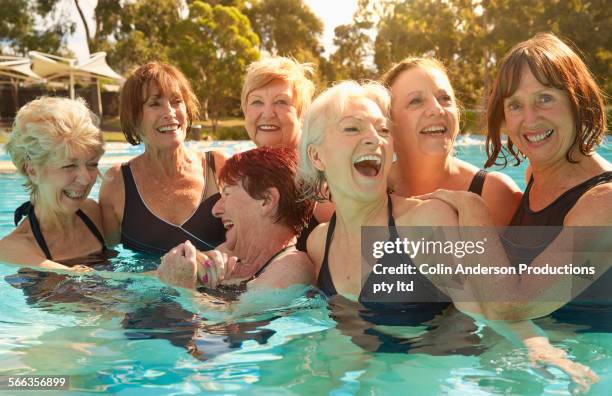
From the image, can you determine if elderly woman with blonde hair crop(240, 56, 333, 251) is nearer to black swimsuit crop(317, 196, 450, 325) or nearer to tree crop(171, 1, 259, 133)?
black swimsuit crop(317, 196, 450, 325)

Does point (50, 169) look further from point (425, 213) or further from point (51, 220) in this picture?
point (425, 213)

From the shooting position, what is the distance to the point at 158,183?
5.52 meters

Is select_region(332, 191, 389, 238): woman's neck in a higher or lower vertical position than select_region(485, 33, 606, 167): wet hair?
lower

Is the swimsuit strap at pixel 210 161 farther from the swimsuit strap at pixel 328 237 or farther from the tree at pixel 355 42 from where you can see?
the tree at pixel 355 42

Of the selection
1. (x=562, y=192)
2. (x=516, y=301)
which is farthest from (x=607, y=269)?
(x=516, y=301)

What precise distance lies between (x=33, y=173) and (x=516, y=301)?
3290 millimetres

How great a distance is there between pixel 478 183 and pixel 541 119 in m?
0.68

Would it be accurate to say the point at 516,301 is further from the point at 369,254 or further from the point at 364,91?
the point at 364,91

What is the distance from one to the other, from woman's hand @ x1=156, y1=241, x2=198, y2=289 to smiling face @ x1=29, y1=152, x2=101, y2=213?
1.26 meters

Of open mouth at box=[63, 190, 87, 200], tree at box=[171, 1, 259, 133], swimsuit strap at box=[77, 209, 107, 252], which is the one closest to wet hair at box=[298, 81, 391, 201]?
open mouth at box=[63, 190, 87, 200]

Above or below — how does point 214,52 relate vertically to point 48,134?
above

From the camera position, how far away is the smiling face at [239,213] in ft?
13.4

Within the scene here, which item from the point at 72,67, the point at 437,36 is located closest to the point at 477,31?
the point at 437,36

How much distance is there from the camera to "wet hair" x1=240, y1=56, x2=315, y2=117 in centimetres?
515
